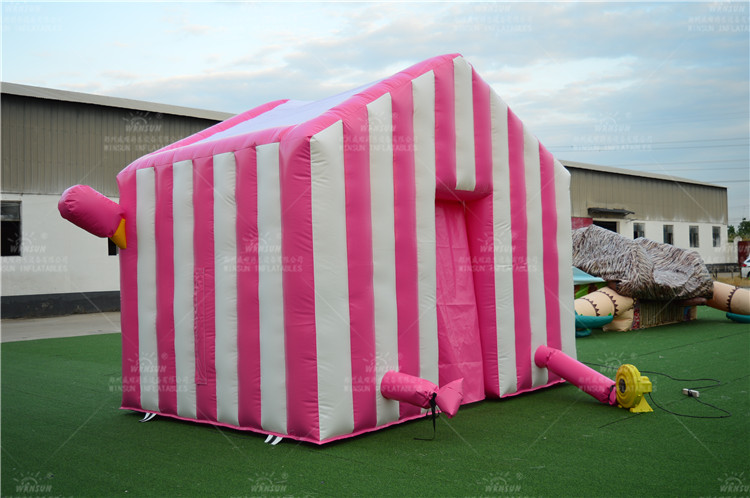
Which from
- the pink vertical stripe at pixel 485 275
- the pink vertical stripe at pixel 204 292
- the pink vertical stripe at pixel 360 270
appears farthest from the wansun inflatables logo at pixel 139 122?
the pink vertical stripe at pixel 360 270

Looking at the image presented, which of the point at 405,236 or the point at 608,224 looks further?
the point at 608,224

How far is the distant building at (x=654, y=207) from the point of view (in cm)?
2228

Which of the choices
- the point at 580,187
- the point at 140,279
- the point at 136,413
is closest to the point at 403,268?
the point at 140,279

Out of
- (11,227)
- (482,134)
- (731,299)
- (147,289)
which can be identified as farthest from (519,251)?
(11,227)

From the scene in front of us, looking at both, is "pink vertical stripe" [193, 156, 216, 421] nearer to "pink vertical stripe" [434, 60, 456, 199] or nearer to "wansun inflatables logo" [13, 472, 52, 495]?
"wansun inflatables logo" [13, 472, 52, 495]

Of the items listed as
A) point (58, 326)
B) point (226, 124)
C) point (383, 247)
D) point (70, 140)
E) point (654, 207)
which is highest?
point (70, 140)

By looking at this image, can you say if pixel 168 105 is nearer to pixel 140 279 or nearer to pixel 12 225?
pixel 12 225

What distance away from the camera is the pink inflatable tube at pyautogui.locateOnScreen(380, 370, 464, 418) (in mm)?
3695

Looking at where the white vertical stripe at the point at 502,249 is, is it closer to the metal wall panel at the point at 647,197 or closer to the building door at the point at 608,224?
the metal wall panel at the point at 647,197

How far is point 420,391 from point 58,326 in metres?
9.29

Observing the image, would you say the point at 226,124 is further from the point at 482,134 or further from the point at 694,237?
the point at 694,237

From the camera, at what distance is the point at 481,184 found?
4.89 metres

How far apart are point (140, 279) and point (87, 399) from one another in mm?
1294

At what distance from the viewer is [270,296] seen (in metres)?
3.92
